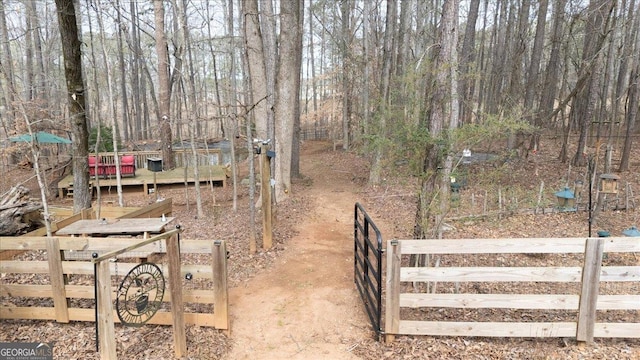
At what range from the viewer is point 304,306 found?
4723 millimetres

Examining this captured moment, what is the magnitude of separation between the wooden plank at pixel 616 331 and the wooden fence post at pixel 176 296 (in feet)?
13.7

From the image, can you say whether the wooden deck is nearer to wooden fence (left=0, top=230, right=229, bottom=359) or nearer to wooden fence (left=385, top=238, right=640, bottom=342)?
wooden fence (left=0, top=230, right=229, bottom=359)

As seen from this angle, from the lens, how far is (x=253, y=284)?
211 inches

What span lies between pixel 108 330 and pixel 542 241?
4024mm

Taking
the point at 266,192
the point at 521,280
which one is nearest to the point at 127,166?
the point at 266,192

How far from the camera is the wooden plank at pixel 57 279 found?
3824mm

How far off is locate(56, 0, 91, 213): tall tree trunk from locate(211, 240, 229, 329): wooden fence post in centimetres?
478

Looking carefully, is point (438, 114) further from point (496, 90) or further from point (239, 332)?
point (496, 90)

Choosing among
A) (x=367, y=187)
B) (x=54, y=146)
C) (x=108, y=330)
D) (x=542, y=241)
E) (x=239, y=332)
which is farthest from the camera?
(x=54, y=146)

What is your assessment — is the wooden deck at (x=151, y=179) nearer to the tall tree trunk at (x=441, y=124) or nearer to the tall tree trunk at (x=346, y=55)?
the tall tree trunk at (x=346, y=55)

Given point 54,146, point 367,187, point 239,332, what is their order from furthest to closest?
point 54,146 < point 367,187 < point 239,332

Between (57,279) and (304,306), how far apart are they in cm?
278

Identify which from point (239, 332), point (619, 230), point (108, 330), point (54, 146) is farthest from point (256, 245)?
point (54, 146)

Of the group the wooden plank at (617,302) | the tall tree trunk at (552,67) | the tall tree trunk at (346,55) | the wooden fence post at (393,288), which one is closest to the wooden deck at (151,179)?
the tall tree trunk at (346,55)
